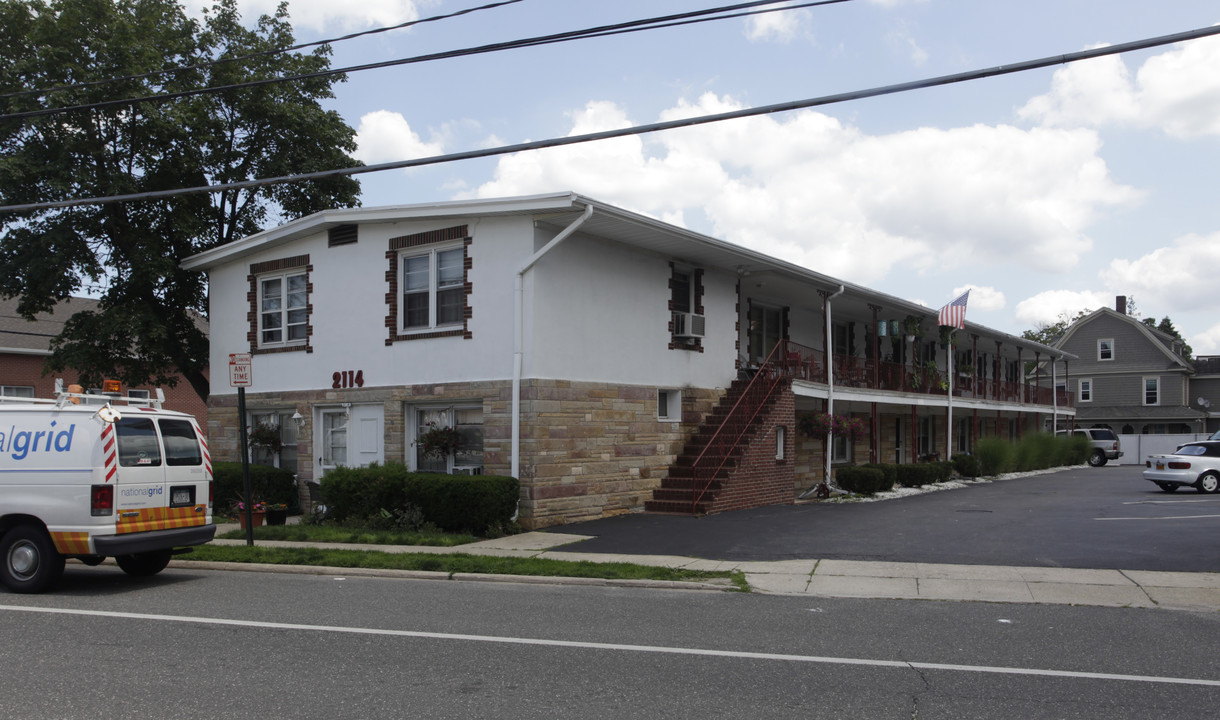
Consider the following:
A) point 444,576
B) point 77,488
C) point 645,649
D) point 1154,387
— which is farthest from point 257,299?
point 1154,387

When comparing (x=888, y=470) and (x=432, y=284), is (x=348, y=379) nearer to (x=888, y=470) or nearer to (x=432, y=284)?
(x=432, y=284)

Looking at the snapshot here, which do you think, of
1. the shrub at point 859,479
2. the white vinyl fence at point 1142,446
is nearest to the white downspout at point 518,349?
the shrub at point 859,479

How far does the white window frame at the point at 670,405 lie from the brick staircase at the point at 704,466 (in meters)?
0.68

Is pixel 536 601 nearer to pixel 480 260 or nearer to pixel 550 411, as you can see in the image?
pixel 550 411

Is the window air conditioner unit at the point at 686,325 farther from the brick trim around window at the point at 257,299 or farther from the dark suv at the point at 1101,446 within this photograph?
the dark suv at the point at 1101,446

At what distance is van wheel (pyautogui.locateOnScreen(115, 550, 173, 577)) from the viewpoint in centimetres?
1192

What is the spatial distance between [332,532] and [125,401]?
4.75 meters

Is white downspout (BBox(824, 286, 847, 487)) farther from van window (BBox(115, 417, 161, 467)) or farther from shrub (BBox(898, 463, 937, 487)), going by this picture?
van window (BBox(115, 417, 161, 467))

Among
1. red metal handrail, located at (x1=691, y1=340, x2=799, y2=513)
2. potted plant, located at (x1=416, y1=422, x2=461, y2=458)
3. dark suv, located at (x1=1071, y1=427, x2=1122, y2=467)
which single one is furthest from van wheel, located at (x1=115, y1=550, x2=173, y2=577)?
dark suv, located at (x1=1071, y1=427, x2=1122, y2=467)

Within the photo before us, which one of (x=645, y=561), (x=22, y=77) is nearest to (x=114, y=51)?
(x=22, y=77)

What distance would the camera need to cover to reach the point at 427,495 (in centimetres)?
1600

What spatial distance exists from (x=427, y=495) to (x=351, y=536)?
147 centimetres

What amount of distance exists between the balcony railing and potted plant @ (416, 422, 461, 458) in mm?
8657

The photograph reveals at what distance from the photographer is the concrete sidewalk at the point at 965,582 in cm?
1020
